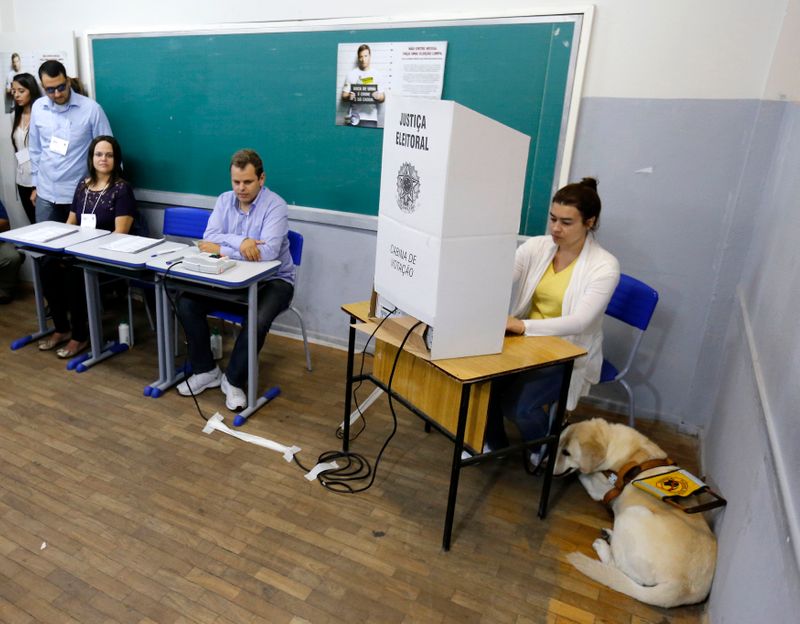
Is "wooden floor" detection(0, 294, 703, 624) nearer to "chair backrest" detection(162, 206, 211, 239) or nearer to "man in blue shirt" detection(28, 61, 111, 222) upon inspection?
"chair backrest" detection(162, 206, 211, 239)

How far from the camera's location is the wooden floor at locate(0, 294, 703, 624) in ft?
5.36

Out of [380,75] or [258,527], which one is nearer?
[258,527]

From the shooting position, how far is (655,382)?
2820 mm

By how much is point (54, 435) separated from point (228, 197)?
4.52 ft

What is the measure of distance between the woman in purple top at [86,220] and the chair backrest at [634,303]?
2755mm

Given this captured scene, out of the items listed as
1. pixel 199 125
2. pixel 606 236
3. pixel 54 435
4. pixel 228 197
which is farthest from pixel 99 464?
pixel 606 236

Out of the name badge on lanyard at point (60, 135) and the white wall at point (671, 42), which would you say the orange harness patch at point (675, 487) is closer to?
the white wall at point (671, 42)

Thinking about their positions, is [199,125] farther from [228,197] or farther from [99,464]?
[99,464]

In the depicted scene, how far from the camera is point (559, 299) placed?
2195 millimetres

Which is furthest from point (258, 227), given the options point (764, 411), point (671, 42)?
point (764, 411)

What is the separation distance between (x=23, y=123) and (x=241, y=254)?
2481 millimetres

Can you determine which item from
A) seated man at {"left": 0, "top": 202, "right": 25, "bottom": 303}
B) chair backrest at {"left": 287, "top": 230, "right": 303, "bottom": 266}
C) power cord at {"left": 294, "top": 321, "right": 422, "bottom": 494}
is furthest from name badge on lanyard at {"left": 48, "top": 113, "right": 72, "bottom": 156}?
power cord at {"left": 294, "top": 321, "right": 422, "bottom": 494}

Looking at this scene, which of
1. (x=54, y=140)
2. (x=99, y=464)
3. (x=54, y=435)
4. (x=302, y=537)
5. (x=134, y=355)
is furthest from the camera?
(x=54, y=140)

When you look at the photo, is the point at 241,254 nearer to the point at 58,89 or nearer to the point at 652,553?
the point at 58,89
